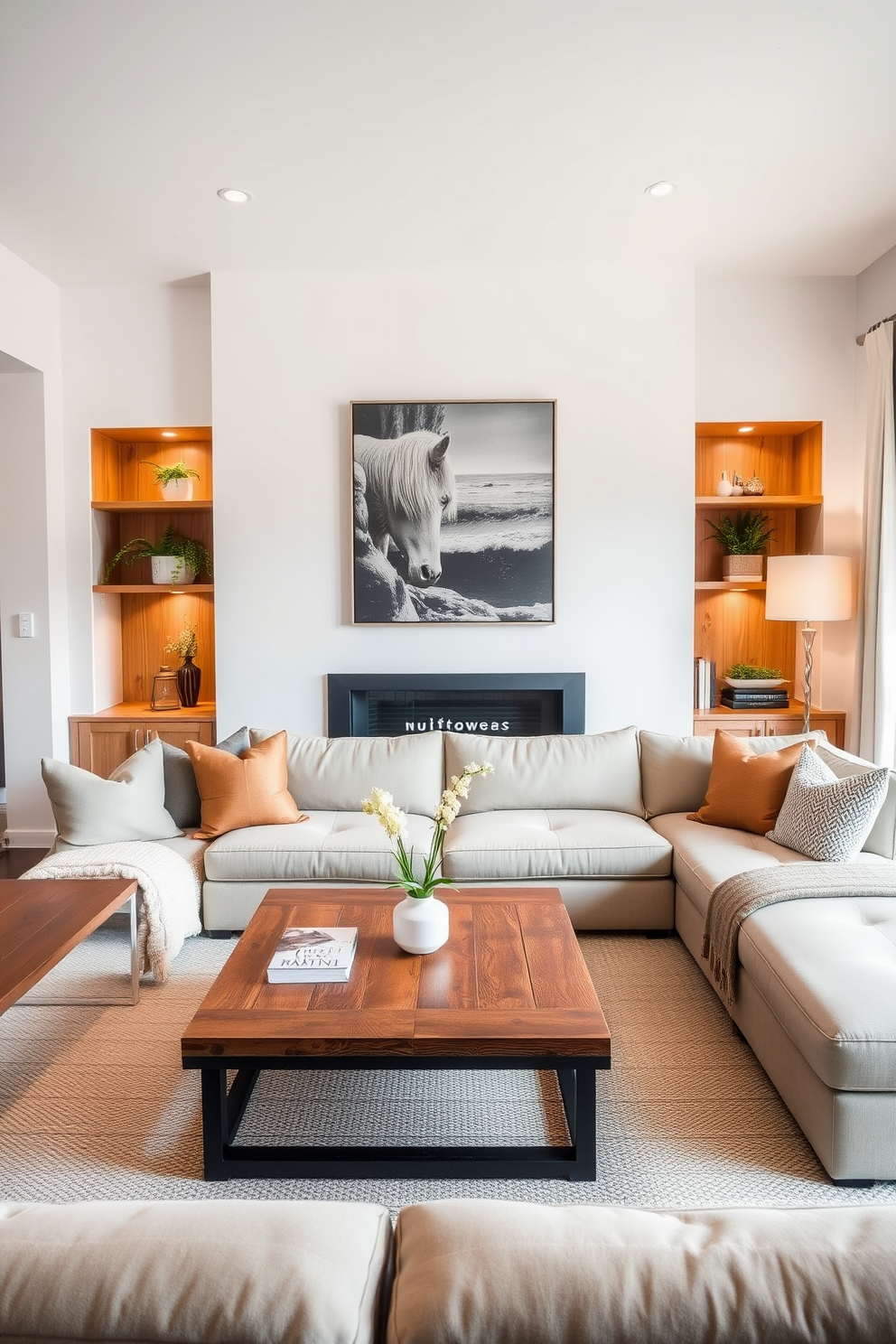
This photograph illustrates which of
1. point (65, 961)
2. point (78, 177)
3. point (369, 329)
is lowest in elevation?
point (65, 961)

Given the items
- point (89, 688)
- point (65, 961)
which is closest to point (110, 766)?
point (89, 688)

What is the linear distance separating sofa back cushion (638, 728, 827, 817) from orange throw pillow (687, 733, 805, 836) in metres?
0.15

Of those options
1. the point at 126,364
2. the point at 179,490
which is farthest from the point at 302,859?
the point at 126,364

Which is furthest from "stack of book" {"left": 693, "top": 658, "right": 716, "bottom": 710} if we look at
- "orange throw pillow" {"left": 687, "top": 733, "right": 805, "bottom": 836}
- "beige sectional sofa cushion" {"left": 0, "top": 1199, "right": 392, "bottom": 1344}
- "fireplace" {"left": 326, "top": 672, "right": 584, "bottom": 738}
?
"beige sectional sofa cushion" {"left": 0, "top": 1199, "right": 392, "bottom": 1344}

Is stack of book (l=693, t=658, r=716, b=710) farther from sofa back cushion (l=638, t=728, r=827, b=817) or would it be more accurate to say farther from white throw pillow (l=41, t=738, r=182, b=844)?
white throw pillow (l=41, t=738, r=182, b=844)

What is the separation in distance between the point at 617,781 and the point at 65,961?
7.46 feet

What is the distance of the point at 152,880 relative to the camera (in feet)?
9.68

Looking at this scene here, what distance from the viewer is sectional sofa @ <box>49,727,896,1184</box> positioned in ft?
6.28

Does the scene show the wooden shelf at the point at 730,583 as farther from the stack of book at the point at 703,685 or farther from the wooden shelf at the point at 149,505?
the wooden shelf at the point at 149,505

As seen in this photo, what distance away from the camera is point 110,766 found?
475 centimetres

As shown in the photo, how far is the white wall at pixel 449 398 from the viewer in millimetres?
4531

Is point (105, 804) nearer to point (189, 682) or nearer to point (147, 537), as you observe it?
point (189, 682)

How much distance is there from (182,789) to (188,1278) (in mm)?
2977

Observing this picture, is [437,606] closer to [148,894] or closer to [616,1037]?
[148,894]
